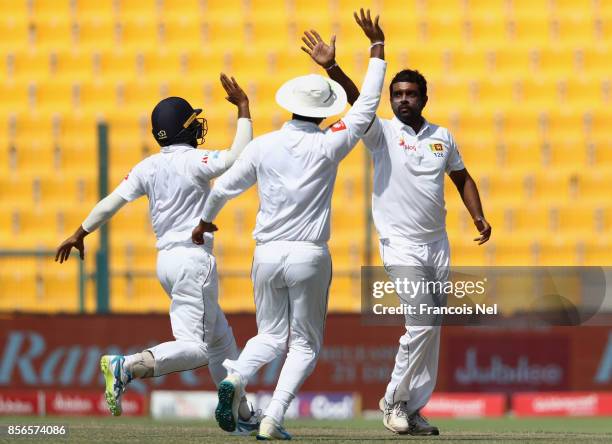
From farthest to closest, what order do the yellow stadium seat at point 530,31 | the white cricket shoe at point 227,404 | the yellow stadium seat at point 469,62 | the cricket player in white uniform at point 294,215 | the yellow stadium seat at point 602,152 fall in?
the yellow stadium seat at point 530,31
the yellow stadium seat at point 469,62
the yellow stadium seat at point 602,152
the cricket player in white uniform at point 294,215
the white cricket shoe at point 227,404

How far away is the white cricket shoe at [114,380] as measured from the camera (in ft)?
26.9

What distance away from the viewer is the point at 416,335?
8.61m

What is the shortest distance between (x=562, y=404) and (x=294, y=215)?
6881 millimetres

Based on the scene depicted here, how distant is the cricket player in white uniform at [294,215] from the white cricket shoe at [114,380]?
0.68m

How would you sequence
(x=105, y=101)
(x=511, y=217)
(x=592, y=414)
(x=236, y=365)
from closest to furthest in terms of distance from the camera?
(x=236, y=365) → (x=592, y=414) → (x=511, y=217) → (x=105, y=101)

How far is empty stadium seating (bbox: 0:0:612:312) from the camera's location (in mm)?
16469

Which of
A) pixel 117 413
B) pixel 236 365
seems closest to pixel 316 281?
pixel 236 365

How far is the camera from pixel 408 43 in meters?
18.8

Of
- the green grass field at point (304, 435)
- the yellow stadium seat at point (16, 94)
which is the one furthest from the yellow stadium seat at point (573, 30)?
the green grass field at point (304, 435)

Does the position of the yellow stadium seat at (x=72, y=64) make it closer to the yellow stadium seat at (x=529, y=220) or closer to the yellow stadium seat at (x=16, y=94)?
the yellow stadium seat at (x=16, y=94)

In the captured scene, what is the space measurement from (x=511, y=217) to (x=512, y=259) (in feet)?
2.82

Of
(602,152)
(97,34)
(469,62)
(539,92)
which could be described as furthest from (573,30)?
(97,34)

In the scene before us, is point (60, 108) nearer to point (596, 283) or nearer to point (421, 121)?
point (596, 283)

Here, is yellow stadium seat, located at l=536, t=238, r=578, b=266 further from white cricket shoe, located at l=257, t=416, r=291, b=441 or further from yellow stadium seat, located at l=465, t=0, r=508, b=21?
white cricket shoe, located at l=257, t=416, r=291, b=441
